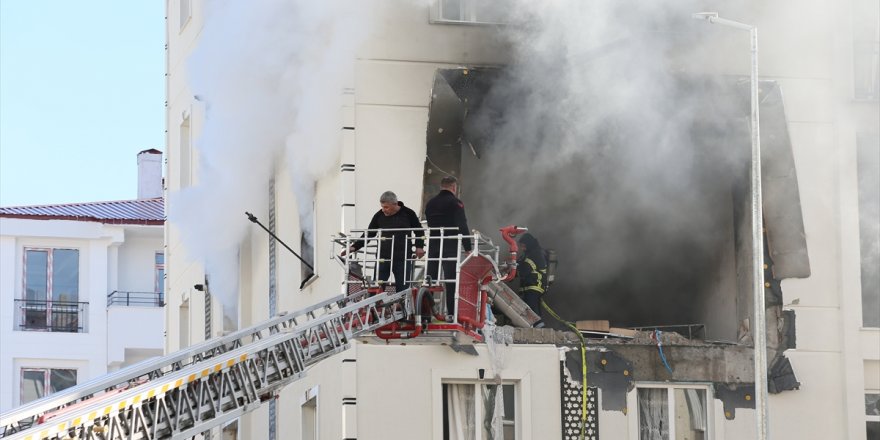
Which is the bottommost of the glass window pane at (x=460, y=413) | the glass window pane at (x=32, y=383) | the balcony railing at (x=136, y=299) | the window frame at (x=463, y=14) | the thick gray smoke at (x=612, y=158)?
the glass window pane at (x=32, y=383)

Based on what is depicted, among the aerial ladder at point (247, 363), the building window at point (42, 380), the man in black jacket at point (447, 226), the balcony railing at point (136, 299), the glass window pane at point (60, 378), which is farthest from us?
the balcony railing at point (136, 299)

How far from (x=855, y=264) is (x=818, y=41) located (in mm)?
2898

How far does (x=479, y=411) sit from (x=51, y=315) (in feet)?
71.1

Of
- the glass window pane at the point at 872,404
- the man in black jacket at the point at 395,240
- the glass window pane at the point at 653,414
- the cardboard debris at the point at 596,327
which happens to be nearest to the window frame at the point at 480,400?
the cardboard debris at the point at 596,327

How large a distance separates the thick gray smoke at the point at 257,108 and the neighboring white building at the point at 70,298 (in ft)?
42.7

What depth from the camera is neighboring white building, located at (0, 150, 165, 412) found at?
38.6 meters

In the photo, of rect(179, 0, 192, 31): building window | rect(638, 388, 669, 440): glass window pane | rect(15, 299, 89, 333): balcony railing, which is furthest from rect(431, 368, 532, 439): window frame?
rect(15, 299, 89, 333): balcony railing

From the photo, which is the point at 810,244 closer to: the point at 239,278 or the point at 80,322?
the point at 239,278

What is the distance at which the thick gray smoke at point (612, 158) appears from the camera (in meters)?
20.9

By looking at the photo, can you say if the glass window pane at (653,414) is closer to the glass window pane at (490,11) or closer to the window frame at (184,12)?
the glass window pane at (490,11)

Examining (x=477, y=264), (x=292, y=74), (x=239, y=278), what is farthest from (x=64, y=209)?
(x=477, y=264)

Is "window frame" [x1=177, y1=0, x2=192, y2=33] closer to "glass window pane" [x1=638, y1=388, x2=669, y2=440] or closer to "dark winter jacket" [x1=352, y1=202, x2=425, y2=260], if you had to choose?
"glass window pane" [x1=638, y1=388, x2=669, y2=440]

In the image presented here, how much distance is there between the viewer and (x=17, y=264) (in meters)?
39.2

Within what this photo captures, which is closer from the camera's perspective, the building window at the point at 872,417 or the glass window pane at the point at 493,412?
the glass window pane at the point at 493,412
